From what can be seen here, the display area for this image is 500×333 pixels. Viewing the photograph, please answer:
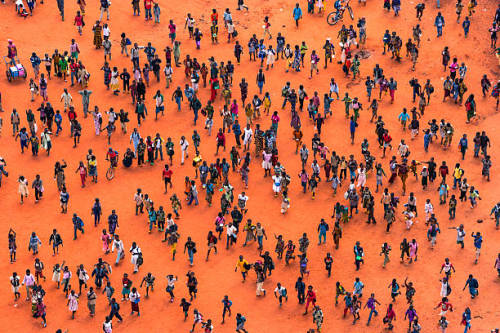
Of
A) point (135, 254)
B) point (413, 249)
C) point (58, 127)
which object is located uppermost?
point (58, 127)

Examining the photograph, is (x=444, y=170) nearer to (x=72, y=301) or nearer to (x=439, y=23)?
(x=439, y=23)

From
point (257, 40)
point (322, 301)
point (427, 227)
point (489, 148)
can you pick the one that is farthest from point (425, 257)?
point (257, 40)

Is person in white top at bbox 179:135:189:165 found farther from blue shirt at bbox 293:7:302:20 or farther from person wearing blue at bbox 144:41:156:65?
blue shirt at bbox 293:7:302:20

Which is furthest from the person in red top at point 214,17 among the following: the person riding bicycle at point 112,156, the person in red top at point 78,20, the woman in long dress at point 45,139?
the woman in long dress at point 45,139

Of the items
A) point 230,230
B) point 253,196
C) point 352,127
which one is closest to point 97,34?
point 253,196

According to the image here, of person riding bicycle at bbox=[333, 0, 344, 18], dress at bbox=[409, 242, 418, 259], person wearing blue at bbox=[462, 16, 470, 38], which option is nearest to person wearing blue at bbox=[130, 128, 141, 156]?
dress at bbox=[409, 242, 418, 259]

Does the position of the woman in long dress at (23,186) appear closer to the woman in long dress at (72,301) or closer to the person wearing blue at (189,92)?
the woman in long dress at (72,301)
